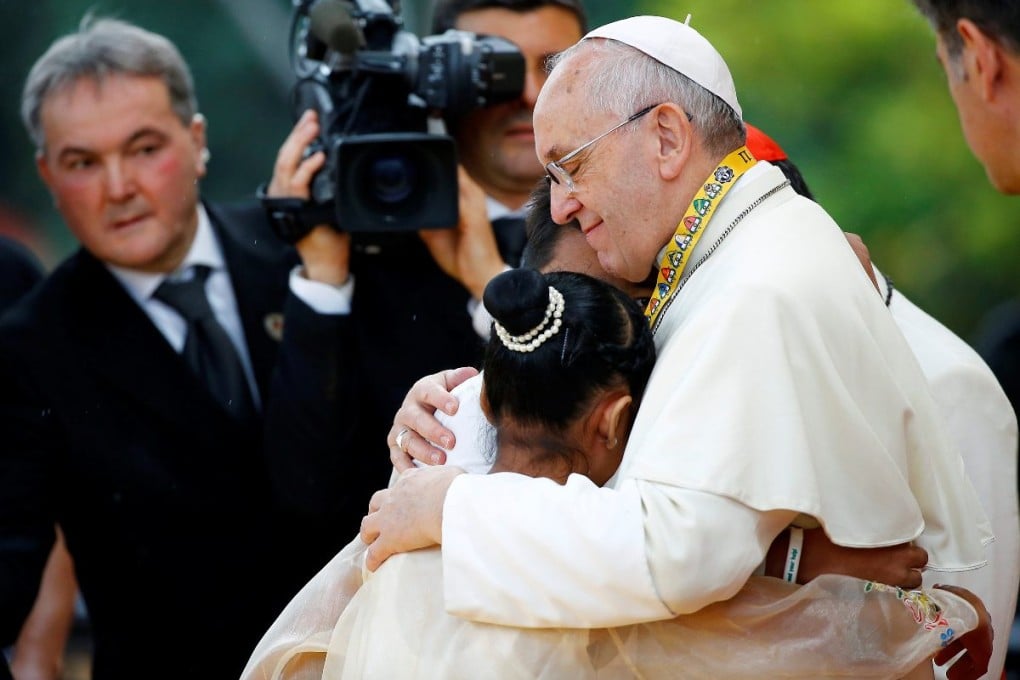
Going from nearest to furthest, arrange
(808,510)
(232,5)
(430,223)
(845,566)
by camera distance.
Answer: (808,510) → (845,566) → (430,223) → (232,5)

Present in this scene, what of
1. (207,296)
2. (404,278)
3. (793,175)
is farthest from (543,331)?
(207,296)

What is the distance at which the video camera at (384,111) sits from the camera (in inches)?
173

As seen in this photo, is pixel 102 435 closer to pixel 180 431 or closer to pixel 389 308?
pixel 180 431

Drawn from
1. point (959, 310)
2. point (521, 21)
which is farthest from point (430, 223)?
point (959, 310)

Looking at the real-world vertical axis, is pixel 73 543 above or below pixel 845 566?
below

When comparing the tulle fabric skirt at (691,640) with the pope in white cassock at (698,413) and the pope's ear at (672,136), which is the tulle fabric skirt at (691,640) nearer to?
the pope in white cassock at (698,413)

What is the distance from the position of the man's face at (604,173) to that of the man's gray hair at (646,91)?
24mm

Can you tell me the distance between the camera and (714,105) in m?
3.04

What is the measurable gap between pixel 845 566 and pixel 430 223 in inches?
79.6

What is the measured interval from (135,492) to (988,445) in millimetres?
2529

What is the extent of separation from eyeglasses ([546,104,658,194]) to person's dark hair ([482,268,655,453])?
0.27 metres

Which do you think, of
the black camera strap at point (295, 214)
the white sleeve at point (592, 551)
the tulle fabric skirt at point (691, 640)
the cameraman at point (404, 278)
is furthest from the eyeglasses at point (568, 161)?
the black camera strap at point (295, 214)

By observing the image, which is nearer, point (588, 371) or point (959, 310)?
point (588, 371)

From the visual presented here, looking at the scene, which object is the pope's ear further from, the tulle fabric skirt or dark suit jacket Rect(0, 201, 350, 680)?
dark suit jacket Rect(0, 201, 350, 680)
